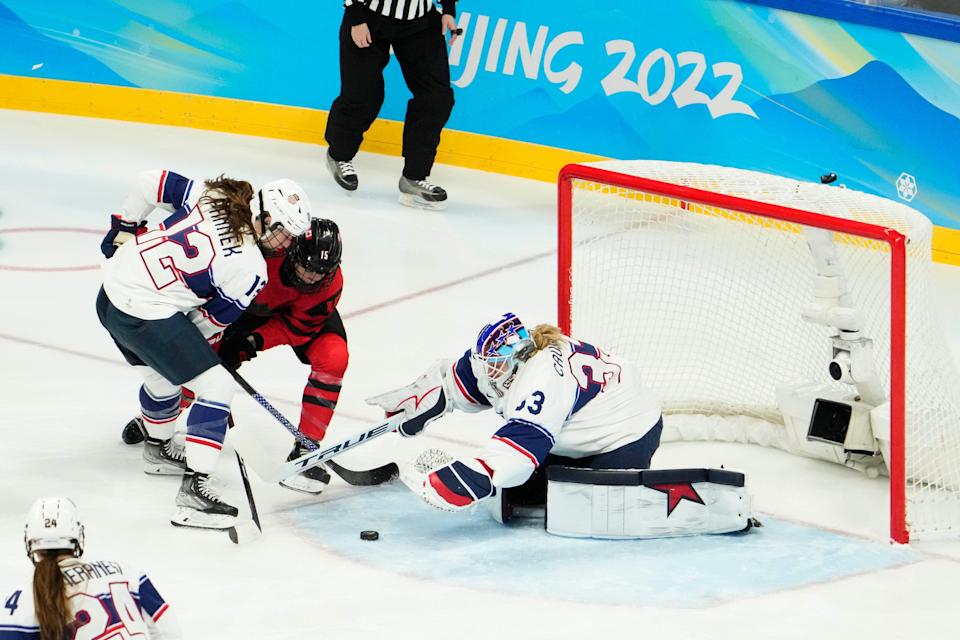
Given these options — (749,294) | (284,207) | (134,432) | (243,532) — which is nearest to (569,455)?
(243,532)

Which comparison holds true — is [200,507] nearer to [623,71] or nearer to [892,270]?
[892,270]

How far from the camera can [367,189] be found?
23.2ft

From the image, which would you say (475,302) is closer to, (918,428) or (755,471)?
(755,471)

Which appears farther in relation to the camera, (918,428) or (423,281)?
(423,281)

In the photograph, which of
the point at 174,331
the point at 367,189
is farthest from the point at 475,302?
the point at 174,331

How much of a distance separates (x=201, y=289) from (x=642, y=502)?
1.13 meters

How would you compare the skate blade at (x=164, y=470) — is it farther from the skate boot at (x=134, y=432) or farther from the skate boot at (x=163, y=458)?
the skate boot at (x=134, y=432)

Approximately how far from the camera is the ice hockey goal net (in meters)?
3.87

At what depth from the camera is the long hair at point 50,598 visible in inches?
98.2

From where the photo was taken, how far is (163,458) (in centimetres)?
410

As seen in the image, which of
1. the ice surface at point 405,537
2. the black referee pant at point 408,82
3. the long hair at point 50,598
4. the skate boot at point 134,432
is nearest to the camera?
the long hair at point 50,598

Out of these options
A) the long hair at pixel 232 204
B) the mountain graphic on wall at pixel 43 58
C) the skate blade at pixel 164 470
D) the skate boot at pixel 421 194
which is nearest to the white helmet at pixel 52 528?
the long hair at pixel 232 204

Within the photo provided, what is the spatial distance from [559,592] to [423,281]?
2608mm

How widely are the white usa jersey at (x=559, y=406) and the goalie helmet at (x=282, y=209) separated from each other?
20.3 inches
